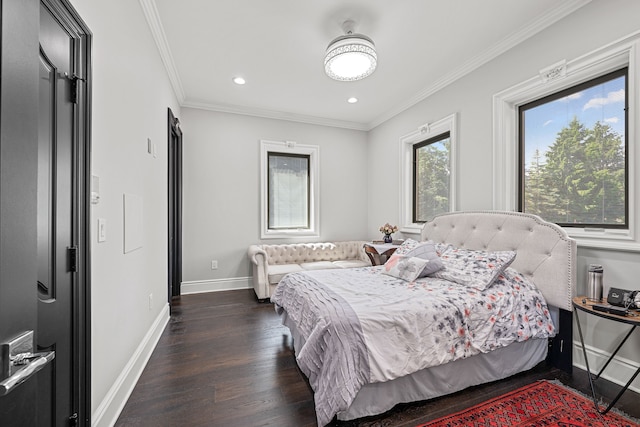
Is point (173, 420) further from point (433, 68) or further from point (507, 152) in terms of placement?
point (433, 68)

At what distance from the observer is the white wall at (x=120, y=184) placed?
1559 millimetres

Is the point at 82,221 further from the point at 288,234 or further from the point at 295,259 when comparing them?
the point at 288,234

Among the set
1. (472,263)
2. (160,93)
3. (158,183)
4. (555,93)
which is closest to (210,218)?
(158,183)

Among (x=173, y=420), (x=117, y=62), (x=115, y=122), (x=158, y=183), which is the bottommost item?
(x=173, y=420)

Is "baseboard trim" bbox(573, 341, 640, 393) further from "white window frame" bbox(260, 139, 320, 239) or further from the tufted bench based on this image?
"white window frame" bbox(260, 139, 320, 239)

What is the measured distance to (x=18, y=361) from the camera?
56cm

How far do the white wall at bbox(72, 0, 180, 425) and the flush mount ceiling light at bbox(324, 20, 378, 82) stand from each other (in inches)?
62.5

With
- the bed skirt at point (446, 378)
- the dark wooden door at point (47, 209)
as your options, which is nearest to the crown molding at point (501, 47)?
the bed skirt at point (446, 378)

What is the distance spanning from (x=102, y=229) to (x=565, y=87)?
3649 millimetres

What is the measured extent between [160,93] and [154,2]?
2.77 feet

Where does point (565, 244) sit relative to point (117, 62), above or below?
below

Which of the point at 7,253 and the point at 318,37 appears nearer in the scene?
the point at 7,253

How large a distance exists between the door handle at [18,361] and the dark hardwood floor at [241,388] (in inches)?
56.2

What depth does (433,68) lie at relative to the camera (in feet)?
10.9
